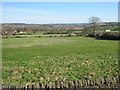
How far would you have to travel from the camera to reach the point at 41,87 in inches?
349

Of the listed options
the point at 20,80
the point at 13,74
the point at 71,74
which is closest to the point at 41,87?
the point at 20,80

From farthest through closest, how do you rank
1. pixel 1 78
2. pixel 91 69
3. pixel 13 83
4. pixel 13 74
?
pixel 91 69 < pixel 13 74 < pixel 1 78 < pixel 13 83

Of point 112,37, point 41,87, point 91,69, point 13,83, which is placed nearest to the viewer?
point 41,87

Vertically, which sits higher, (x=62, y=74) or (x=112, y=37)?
(x=112, y=37)

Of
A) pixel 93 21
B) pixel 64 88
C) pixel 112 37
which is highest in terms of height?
pixel 93 21

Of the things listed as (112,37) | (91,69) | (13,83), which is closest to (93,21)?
(112,37)

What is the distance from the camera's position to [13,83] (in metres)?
9.86

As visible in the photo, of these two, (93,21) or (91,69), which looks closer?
(91,69)

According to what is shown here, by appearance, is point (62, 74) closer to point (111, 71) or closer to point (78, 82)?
point (78, 82)

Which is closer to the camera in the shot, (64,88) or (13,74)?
(64,88)

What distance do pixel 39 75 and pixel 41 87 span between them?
2.36 metres

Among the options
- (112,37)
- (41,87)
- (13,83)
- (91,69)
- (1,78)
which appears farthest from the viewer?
(112,37)

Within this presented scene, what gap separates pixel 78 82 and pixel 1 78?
6253mm

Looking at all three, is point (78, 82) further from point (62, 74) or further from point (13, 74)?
point (13, 74)
